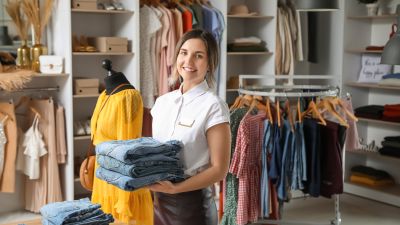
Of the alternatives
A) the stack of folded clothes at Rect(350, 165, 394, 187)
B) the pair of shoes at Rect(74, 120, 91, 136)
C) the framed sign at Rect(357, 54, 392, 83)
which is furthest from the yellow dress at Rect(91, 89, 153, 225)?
the framed sign at Rect(357, 54, 392, 83)

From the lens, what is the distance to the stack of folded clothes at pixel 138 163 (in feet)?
6.30

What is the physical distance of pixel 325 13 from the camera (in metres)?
5.99

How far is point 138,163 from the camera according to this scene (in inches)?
76.1

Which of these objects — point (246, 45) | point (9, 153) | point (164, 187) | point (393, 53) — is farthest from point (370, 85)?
point (164, 187)

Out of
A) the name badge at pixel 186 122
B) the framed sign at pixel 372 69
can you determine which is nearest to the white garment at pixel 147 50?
the framed sign at pixel 372 69

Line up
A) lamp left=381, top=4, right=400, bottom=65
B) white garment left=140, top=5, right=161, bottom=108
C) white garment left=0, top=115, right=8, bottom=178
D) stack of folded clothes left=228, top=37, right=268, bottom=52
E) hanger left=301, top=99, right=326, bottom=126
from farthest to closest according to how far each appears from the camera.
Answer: stack of folded clothes left=228, top=37, right=268, bottom=52, white garment left=140, top=5, right=161, bottom=108, white garment left=0, top=115, right=8, bottom=178, hanger left=301, top=99, right=326, bottom=126, lamp left=381, top=4, right=400, bottom=65

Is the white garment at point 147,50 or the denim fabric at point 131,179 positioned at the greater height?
the white garment at point 147,50

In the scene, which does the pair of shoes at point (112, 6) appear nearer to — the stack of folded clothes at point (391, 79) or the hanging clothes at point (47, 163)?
the hanging clothes at point (47, 163)

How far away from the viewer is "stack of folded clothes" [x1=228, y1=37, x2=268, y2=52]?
5480 mm

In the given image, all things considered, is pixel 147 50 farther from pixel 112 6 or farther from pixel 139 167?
pixel 139 167

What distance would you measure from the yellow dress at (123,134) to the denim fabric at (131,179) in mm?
1193

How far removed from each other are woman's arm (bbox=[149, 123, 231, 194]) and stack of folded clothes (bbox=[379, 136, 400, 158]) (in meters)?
3.73

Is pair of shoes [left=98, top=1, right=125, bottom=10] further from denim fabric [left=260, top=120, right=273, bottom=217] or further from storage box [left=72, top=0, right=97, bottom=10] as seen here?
denim fabric [left=260, top=120, right=273, bottom=217]

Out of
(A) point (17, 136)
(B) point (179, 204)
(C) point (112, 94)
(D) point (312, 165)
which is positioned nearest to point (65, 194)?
(A) point (17, 136)
